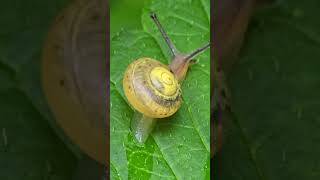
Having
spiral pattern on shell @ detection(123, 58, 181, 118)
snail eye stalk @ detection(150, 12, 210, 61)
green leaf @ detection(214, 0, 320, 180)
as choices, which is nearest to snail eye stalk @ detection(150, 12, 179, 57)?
snail eye stalk @ detection(150, 12, 210, 61)

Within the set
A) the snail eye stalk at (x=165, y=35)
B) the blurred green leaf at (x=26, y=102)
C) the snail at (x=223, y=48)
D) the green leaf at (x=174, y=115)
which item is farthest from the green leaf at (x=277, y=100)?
the blurred green leaf at (x=26, y=102)

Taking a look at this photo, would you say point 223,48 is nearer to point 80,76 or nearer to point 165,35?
point 165,35

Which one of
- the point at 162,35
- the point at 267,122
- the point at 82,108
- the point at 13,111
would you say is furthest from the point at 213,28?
the point at 13,111

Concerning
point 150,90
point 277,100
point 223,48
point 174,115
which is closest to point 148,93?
point 150,90

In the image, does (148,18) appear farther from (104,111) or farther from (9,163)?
(9,163)

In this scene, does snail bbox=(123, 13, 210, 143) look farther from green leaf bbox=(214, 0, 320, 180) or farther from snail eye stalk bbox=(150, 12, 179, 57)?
green leaf bbox=(214, 0, 320, 180)

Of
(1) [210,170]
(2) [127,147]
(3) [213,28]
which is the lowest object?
(1) [210,170]

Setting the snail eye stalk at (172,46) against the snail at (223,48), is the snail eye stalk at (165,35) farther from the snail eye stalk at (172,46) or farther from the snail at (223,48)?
the snail at (223,48)
